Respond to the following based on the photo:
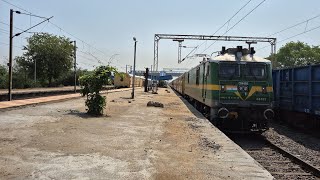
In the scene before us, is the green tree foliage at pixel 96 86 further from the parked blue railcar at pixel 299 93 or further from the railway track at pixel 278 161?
the parked blue railcar at pixel 299 93

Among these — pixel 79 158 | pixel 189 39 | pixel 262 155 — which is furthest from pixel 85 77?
pixel 189 39

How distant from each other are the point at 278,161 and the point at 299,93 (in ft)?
20.7

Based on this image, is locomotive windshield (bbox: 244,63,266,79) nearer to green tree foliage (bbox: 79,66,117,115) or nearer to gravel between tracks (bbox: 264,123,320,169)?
gravel between tracks (bbox: 264,123,320,169)

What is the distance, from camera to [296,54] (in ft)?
258

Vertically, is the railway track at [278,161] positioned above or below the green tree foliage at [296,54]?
below

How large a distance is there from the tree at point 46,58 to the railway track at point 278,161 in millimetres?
59953

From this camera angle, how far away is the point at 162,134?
39.3 ft

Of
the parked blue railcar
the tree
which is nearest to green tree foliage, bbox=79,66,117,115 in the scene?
the parked blue railcar

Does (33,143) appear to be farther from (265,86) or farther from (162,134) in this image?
(265,86)

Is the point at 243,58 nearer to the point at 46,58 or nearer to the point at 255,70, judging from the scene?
the point at 255,70

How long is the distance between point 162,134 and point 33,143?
4.03 metres

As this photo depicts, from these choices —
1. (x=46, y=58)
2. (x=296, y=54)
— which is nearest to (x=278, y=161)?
(x=46, y=58)

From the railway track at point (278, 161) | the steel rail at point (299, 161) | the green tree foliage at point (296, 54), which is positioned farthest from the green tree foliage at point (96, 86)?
the green tree foliage at point (296, 54)

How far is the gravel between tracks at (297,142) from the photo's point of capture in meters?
11.4
